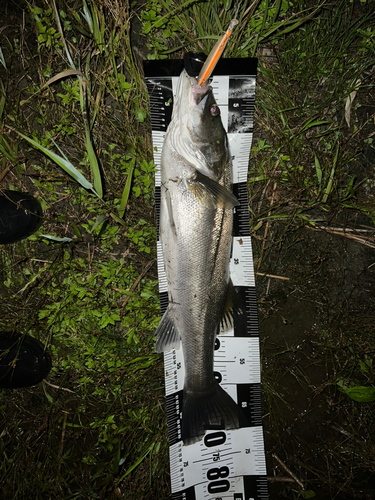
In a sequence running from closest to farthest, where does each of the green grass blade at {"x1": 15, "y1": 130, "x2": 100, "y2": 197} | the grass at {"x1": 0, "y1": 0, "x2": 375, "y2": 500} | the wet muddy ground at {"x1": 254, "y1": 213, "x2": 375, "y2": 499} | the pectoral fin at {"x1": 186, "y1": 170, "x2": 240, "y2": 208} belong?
the pectoral fin at {"x1": 186, "y1": 170, "x2": 240, "y2": 208}, the green grass blade at {"x1": 15, "y1": 130, "x2": 100, "y2": 197}, the grass at {"x1": 0, "y1": 0, "x2": 375, "y2": 500}, the wet muddy ground at {"x1": 254, "y1": 213, "x2": 375, "y2": 499}

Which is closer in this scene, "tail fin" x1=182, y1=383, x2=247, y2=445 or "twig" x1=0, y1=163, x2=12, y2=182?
"tail fin" x1=182, y1=383, x2=247, y2=445

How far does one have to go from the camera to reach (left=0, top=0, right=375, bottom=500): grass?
252 cm

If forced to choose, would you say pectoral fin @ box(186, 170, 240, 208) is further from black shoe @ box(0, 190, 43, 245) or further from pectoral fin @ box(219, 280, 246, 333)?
black shoe @ box(0, 190, 43, 245)

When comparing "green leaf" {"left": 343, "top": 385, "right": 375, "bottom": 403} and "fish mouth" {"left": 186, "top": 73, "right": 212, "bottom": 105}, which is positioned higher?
"fish mouth" {"left": 186, "top": 73, "right": 212, "bottom": 105}

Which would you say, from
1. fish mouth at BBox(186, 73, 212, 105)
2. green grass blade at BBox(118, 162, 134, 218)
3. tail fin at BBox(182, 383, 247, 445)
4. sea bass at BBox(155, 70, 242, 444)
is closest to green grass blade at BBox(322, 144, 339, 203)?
sea bass at BBox(155, 70, 242, 444)

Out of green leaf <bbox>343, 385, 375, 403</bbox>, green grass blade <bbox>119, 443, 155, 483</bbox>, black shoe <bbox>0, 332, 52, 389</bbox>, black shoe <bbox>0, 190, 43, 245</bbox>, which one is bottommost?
green grass blade <bbox>119, 443, 155, 483</bbox>

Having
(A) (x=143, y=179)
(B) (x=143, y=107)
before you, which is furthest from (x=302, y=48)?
(A) (x=143, y=179)

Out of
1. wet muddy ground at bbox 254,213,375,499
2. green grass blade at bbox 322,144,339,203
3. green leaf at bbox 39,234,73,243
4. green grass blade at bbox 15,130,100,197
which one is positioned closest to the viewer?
green grass blade at bbox 15,130,100,197

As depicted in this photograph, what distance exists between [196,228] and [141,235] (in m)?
0.64

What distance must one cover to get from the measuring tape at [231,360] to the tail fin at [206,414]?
80mm

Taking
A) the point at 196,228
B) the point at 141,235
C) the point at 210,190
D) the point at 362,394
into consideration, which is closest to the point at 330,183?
the point at 210,190

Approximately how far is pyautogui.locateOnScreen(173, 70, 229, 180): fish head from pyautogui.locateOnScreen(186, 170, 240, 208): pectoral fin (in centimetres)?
7

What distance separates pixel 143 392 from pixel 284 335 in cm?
130

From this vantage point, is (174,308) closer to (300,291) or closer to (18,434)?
(300,291)
